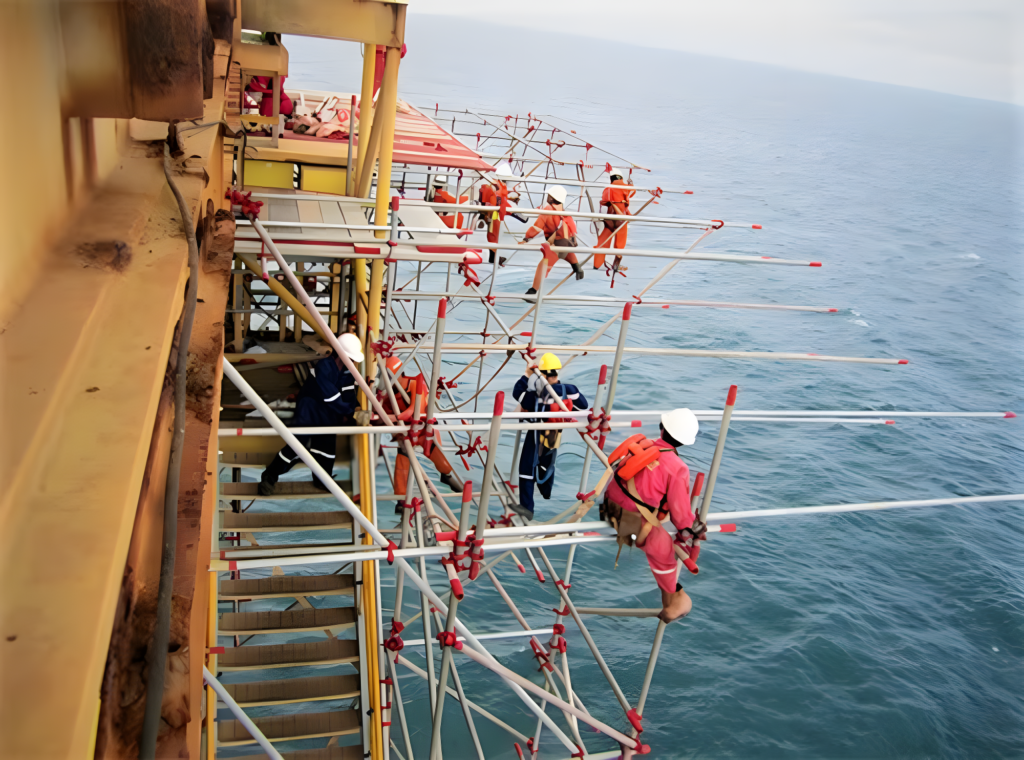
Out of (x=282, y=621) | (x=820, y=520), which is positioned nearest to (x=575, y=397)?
(x=282, y=621)

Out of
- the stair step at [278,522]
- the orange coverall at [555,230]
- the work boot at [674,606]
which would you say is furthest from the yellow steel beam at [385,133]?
the orange coverall at [555,230]

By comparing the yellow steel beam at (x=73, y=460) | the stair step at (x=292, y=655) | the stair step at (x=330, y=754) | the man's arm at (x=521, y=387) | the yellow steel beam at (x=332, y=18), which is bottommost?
the stair step at (x=330, y=754)

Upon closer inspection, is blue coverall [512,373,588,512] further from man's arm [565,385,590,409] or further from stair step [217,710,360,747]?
stair step [217,710,360,747]

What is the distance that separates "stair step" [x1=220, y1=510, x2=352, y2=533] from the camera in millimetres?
9750

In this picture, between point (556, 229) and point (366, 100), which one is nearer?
point (366, 100)

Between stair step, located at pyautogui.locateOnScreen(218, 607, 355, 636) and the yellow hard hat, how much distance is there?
4.56 metres

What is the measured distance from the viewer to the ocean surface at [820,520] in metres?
17.1

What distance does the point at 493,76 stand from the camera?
408 feet

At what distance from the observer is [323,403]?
386 inches

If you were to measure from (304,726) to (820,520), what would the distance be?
1918 centimetres

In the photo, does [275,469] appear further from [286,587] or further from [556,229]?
[556,229]

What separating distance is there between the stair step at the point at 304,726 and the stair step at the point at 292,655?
652 millimetres

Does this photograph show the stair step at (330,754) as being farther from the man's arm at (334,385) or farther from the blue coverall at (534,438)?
the blue coverall at (534,438)

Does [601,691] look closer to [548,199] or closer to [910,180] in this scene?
[548,199]
